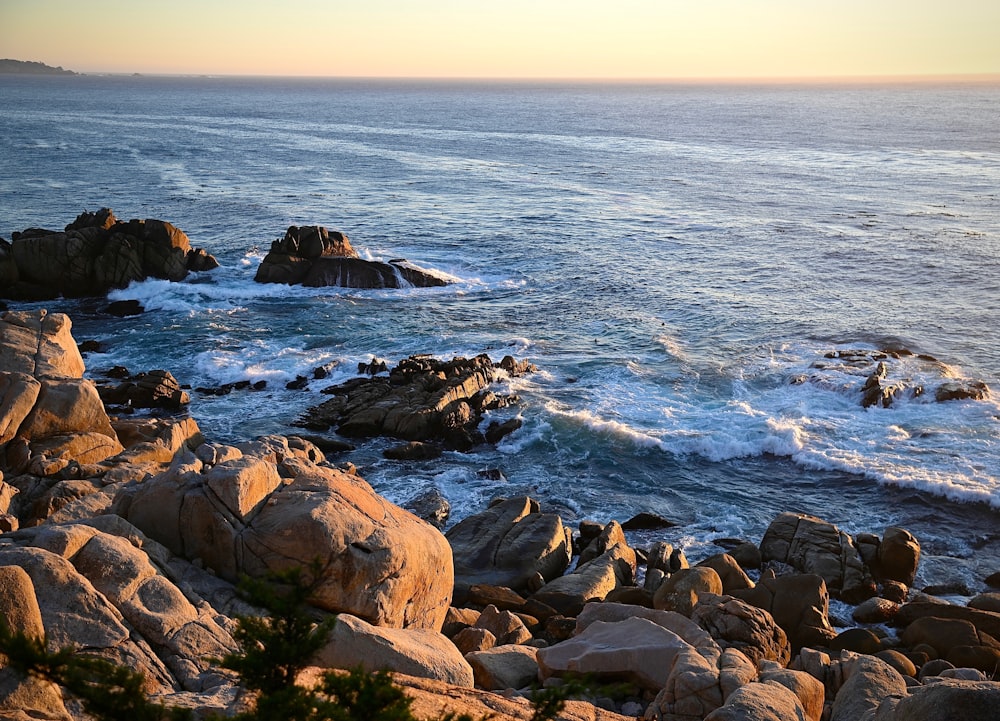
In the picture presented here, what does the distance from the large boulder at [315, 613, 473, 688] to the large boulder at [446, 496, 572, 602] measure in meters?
Answer: 7.12

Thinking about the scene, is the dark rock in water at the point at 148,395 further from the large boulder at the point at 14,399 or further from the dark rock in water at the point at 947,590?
the dark rock in water at the point at 947,590

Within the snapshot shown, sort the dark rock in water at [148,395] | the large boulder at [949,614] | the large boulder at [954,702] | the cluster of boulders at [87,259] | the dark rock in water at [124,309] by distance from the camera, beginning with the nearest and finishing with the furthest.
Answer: the large boulder at [954,702] → the large boulder at [949,614] → the dark rock in water at [148,395] → the dark rock in water at [124,309] → the cluster of boulders at [87,259]

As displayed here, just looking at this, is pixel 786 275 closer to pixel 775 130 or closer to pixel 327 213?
pixel 327 213

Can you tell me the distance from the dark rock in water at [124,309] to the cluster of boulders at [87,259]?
2.75 metres

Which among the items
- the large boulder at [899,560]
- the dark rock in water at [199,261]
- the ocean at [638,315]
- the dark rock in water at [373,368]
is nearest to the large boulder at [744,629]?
the large boulder at [899,560]

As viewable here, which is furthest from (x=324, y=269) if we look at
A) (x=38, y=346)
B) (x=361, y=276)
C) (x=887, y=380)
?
(x=887, y=380)

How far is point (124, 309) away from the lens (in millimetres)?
43375

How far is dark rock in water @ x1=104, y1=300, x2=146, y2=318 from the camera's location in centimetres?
4319

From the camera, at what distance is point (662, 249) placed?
184 ft

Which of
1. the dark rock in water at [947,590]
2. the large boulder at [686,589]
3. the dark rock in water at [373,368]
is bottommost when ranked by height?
the dark rock in water at [947,590]

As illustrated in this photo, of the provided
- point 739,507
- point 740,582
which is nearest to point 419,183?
point 739,507

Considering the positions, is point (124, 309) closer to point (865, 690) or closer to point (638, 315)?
point (638, 315)

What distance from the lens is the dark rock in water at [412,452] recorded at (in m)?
28.2

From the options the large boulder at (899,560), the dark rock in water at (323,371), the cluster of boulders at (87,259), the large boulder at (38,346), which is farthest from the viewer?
the cluster of boulders at (87,259)
